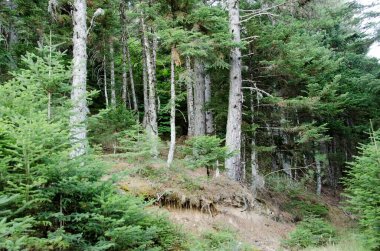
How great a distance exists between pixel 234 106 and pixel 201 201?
399cm

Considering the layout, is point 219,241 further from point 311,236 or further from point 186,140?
point 186,140

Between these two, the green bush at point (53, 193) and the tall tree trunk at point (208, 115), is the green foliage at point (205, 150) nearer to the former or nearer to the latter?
the green bush at point (53, 193)

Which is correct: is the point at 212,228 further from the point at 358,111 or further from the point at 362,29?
the point at 362,29

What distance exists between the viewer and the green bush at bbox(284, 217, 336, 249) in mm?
9430

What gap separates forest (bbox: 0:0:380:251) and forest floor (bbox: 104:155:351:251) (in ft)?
0.17

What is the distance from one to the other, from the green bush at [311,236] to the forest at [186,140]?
0.05 m

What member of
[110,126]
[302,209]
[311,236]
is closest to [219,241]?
[311,236]

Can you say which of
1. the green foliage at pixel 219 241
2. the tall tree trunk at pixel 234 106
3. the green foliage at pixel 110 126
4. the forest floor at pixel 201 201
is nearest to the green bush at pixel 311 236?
the forest floor at pixel 201 201

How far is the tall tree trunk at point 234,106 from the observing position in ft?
38.2

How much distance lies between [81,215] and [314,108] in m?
10.9

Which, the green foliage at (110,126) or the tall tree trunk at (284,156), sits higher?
the green foliage at (110,126)

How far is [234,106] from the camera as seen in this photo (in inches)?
471

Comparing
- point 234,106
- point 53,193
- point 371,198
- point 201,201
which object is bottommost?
point 201,201

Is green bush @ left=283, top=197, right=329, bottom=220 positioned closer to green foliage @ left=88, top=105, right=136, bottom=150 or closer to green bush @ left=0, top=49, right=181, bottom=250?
green foliage @ left=88, top=105, right=136, bottom=150
